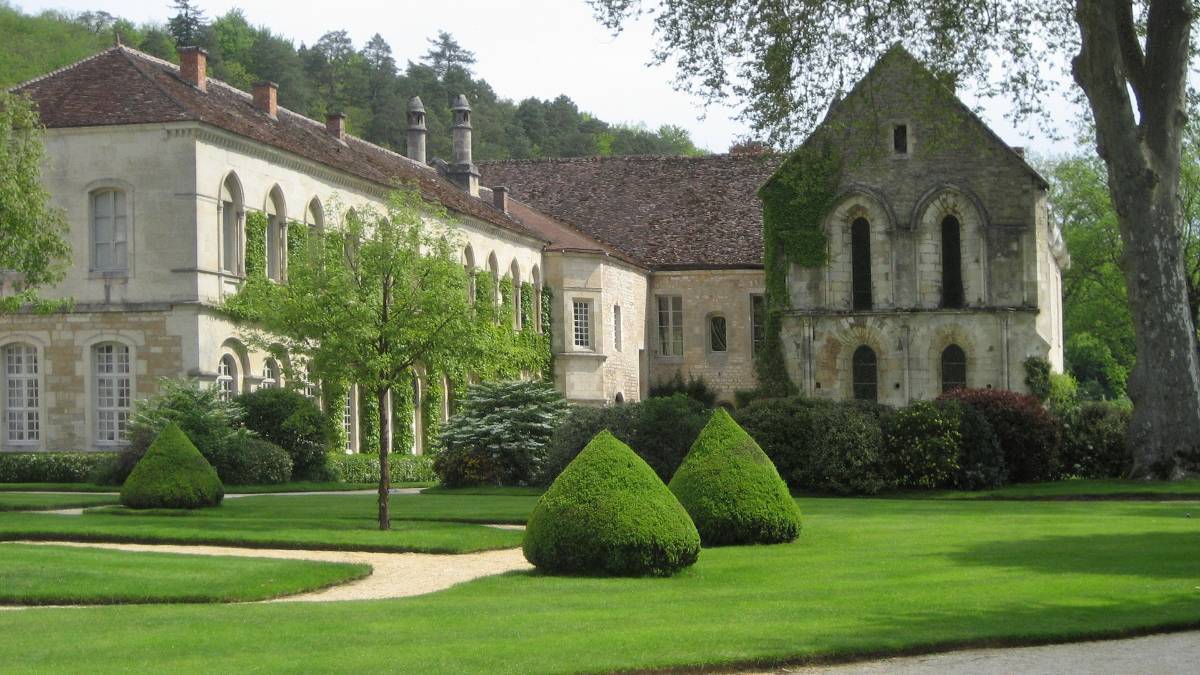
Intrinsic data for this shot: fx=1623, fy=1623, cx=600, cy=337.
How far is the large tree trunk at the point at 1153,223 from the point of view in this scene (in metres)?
30.6

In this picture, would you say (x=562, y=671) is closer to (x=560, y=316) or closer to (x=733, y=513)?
(x=733, y=513)

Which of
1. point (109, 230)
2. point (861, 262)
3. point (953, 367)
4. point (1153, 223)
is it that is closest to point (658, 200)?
point (861, 262)

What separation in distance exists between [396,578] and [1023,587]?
6627 millimetres

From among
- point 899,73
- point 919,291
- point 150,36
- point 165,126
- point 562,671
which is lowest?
point 562,671

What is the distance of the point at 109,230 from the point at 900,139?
2348cm

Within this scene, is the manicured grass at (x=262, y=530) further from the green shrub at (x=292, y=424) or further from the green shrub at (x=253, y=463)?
the green shrub at (x=292, y=424)

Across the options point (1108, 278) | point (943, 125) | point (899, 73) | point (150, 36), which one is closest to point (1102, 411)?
point (943, 125)

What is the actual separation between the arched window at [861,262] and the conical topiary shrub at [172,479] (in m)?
27.2

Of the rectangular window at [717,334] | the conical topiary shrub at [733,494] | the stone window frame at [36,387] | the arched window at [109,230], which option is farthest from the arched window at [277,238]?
the conical topiary shrub at [733,494]

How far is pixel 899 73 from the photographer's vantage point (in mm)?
48281

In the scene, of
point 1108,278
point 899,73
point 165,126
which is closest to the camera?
point 165,126

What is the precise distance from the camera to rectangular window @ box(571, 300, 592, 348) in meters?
57.8

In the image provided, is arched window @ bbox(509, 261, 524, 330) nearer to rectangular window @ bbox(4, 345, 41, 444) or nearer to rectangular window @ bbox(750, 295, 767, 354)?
rectangular window @ bbox(750, 295, 767, 354)

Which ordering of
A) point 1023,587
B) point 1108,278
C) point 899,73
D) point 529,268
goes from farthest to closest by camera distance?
point 1108,278
point 529,268
point 899,73
point 1023,587
